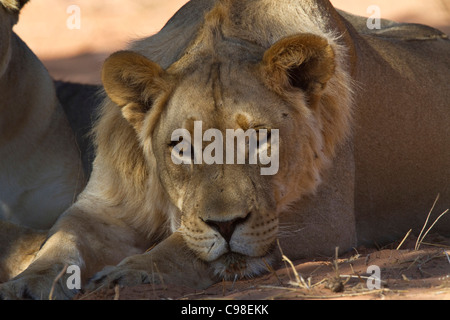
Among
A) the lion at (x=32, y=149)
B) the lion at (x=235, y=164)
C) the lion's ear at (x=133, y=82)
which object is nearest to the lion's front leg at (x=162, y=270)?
the lion at (x=235, y=164)

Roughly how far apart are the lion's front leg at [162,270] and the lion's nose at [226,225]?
0.26 m

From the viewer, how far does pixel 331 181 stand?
3.82 meters

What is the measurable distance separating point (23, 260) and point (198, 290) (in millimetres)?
1223

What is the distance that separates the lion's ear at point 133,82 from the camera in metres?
3.38

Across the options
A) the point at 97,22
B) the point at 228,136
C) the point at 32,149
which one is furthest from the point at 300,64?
the point at 97,22

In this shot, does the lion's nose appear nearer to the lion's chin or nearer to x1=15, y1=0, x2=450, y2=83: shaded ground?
Result: the lion's chin

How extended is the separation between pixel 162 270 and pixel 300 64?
977 mm

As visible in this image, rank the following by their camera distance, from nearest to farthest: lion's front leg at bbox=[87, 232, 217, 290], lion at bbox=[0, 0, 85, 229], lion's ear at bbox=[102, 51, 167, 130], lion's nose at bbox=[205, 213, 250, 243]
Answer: lion's nose at bbox=[205, 213, 250, 243]
lion's front leg at bbox=[87, 232, 217, 290]
lion's ear at bbox=[102, 51, 167, 130]
lion at bbox=[0, 0, 85, 229]

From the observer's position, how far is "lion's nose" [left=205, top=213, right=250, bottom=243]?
302cm

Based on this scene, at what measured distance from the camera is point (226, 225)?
302 centimetres

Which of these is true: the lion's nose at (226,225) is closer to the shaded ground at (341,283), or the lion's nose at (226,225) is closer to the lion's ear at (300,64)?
the shaded ground at (341,283)

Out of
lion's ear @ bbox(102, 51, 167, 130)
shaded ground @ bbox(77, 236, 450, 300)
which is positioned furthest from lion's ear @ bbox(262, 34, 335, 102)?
shaded ground @ bbox(77, 236, 450, 300)

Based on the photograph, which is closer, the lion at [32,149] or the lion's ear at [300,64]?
the lion's ear at [300,64]

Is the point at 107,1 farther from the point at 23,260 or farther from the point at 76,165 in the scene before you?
the point at 23,260
